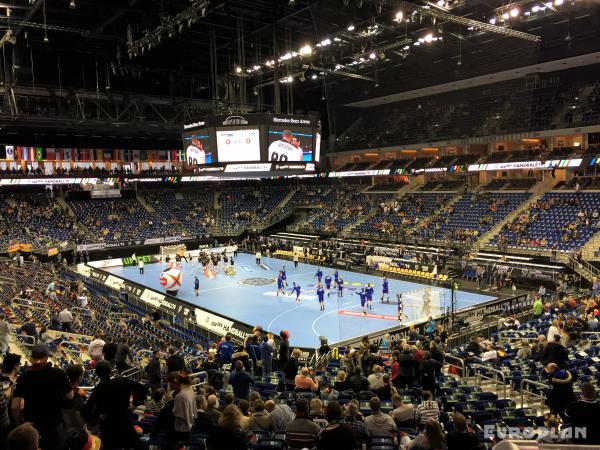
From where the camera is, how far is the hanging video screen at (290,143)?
53.1ft

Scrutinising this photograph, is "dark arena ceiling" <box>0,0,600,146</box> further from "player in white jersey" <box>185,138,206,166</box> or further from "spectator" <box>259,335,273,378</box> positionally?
"spectator" <box>259,335,273,378</box>

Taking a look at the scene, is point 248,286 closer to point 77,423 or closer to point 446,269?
point 446,269

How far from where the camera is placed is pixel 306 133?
17.0 m

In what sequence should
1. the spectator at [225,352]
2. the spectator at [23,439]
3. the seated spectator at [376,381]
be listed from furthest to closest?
the spectator at [225,352]
the seated spectator at [376,381]
the spectator at [23,439]

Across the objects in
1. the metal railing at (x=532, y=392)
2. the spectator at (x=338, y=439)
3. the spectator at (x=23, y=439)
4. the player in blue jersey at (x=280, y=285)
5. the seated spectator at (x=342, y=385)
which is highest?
the spectator at (x=23, y=439)

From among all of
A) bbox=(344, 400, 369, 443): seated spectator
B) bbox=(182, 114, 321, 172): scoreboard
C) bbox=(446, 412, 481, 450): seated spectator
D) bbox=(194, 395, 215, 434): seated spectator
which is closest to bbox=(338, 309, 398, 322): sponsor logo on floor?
bbox=(182, 114, 321, 172): scoreboard

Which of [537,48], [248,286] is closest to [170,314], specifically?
[248,286]

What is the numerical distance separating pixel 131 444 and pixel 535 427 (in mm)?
5633

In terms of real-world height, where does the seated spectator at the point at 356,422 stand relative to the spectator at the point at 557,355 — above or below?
above

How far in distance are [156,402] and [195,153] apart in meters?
11.7

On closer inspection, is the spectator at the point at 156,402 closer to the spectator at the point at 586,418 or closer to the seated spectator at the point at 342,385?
the seated spectator at the point at 342,385

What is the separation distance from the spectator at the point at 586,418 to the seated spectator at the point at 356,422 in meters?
2.28

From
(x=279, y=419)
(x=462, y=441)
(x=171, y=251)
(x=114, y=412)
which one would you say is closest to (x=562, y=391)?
(x=462, y=441)

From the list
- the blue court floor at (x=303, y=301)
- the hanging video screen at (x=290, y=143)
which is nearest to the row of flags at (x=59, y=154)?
the blue court floor at (x=303, y=301)
